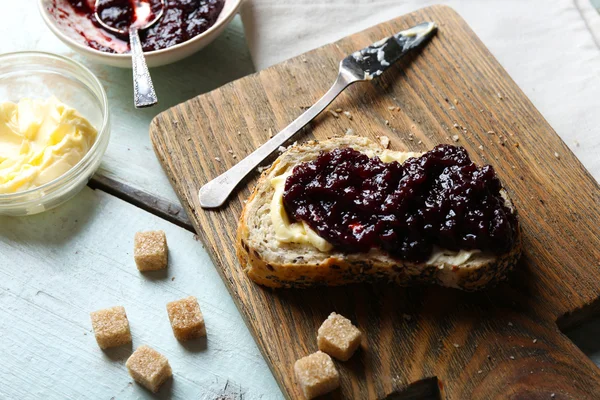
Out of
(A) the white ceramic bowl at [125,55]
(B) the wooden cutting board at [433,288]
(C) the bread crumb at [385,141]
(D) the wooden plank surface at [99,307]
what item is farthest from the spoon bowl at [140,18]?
(C) the bread crumb at [385,141]

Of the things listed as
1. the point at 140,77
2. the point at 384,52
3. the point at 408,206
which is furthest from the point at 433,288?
the point at 140,77

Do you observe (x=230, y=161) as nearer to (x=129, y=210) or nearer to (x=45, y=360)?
(x=129, y=210)

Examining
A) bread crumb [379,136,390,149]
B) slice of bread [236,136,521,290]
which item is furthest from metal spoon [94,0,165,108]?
bread crumb [379,136,390,149]

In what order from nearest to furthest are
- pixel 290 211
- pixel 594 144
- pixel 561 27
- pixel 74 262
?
pixel 290 211 < pixel 74 262 < pixel 594 144 < pixel 561 27

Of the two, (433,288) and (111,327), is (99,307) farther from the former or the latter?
(433,288)

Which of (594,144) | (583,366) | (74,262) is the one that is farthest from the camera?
(594,144)

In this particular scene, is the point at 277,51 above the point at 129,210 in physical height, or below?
above

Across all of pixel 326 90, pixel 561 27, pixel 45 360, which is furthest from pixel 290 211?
pixel 561 27
